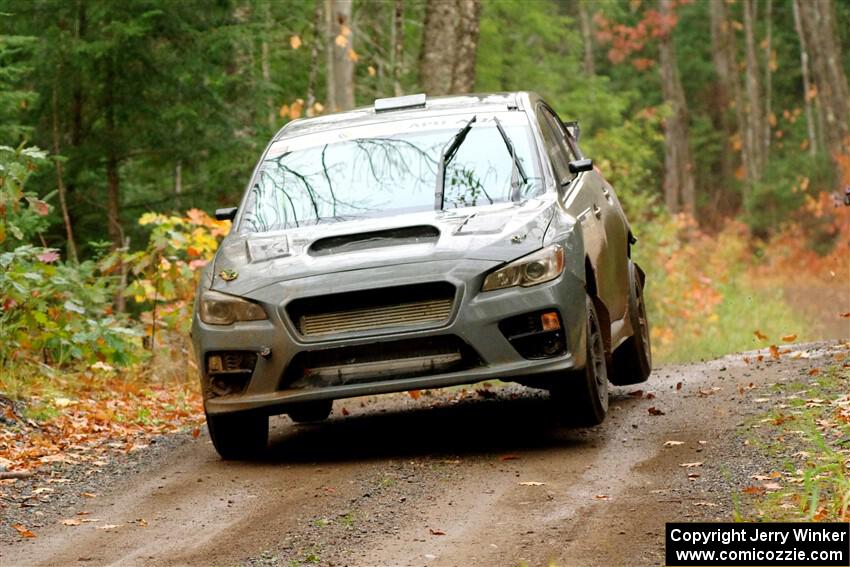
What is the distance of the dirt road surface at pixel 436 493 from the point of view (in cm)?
563

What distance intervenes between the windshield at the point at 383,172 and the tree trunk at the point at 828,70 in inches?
867

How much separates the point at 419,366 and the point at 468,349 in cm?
28

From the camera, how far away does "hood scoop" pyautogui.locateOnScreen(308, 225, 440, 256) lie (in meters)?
7.56

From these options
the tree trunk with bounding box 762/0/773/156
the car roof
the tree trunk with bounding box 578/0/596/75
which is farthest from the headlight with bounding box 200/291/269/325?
the tree trunk with bounding box 578/0/596/75

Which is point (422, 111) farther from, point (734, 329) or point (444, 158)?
point (734, 329)

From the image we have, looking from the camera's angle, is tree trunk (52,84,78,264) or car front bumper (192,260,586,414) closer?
car front bumper (192,260,586,414)

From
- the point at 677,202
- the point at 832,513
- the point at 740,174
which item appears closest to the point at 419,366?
the point at 832,513

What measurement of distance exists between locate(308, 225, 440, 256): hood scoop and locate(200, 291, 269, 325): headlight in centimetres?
46

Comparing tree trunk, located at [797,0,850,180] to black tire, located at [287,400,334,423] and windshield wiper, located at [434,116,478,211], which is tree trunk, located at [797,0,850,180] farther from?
windshield wiper, located at [434,116,478,211]

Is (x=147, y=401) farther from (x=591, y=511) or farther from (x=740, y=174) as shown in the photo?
(x=740, y=174)

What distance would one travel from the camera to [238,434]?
8070 millimetres

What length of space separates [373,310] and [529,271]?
84 cm

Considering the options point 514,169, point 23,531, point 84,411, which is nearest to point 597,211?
point 514,169

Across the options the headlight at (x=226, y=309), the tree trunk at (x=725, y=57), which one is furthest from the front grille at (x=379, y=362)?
the tree trunk at (x=725, y=57)
